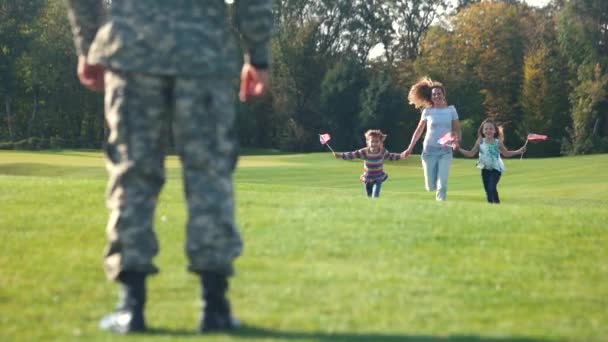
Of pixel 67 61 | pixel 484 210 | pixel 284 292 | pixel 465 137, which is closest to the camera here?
pixel 284 292

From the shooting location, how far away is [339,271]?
673 cm

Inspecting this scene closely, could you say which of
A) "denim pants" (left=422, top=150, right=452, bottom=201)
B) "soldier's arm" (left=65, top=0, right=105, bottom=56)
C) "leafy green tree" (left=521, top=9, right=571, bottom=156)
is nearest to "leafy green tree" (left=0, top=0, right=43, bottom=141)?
"leafy green tree" (left=521, top=9, right=571, bottom=156)

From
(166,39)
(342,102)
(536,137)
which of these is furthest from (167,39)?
(342,102)

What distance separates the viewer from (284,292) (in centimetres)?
600

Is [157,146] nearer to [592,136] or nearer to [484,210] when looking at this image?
[484,210]

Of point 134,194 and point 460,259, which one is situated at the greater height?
point 134,194

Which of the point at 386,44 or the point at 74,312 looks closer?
the point at 74,312

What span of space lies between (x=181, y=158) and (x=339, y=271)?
214cm

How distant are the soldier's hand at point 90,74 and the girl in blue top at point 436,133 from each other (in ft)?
33.0

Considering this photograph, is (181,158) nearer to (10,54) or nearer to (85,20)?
(85,20)

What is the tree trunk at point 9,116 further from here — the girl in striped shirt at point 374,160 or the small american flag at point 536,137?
the small american flag at point 536,137

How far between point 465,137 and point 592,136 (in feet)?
26.8

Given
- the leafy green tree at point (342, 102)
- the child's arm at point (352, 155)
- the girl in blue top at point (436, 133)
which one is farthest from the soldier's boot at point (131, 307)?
the leafy green tree at point (342, 102)

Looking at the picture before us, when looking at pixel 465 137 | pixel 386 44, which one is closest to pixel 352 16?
pixel 386 44
